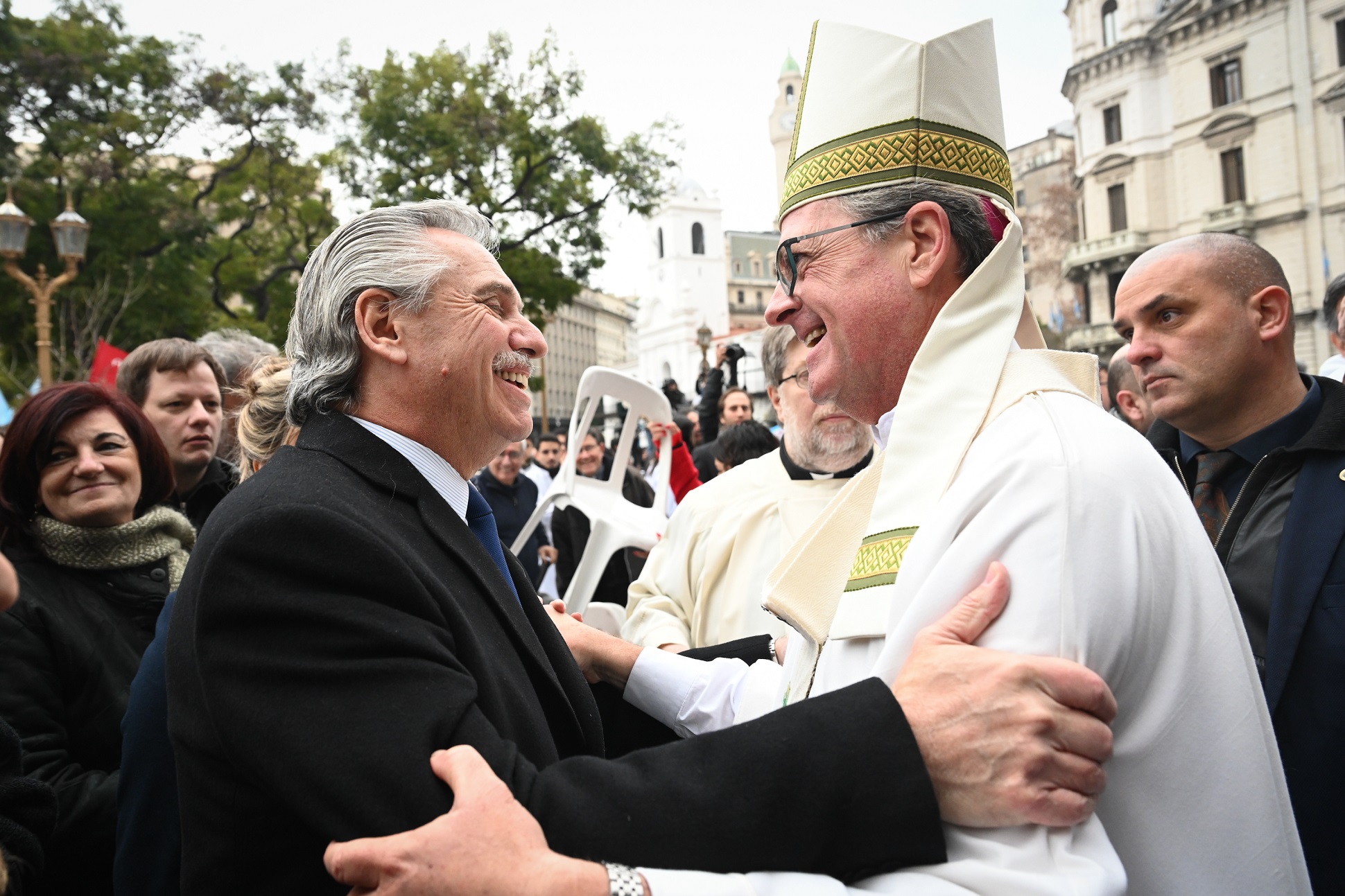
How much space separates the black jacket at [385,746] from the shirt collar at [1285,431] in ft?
6.75

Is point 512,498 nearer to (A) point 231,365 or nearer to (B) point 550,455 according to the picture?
(B) point 550,455

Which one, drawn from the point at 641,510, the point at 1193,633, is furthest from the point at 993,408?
the point at 641,510

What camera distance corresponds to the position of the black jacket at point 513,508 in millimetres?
8086

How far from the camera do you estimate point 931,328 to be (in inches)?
74.7

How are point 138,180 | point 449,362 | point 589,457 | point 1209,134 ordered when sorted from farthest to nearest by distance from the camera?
point 1209,134
point 138,180
point 589,457
point 449,362

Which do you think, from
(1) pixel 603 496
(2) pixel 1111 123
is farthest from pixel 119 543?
(2) pixel 1111 123

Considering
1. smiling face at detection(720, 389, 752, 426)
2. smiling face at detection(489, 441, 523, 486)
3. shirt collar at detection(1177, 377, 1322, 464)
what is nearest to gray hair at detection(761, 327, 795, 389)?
shirt collar at detection(1177, 377, 1322, 464)

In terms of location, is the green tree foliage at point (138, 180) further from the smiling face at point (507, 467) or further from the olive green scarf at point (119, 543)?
the olive green scarf at point (119, 543)

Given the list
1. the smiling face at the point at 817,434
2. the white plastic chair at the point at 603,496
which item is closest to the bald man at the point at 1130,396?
the smiling face at the point at 817,434

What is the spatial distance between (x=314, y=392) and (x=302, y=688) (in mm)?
824

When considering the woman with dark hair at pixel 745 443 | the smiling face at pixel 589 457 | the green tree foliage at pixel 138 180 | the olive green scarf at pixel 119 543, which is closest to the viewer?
the olive green scarf at pixel 119 543

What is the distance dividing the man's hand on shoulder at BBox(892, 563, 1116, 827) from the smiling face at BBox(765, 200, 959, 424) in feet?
2.23

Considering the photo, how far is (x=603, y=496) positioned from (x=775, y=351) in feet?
6.44

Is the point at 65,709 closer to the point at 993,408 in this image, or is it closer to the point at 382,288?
the point at 382,288
